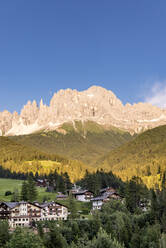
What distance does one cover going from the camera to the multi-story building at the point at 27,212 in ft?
355

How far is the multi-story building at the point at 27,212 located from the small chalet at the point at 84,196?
2548 cm

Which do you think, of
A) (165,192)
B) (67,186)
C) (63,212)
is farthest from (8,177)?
(165,192)

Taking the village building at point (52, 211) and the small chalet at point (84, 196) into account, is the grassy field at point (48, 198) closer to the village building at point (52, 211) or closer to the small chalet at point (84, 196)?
the small chalet at point (84, 196)

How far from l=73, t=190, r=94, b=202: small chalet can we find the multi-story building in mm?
25480

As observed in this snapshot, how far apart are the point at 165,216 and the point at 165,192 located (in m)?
15.9

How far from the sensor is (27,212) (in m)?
110

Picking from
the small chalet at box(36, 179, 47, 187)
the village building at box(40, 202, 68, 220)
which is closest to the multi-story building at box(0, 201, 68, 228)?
the village building at box(40, 202, 68, 220)

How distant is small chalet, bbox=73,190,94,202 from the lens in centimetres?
14338

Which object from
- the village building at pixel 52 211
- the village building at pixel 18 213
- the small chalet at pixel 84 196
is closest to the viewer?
the village building at pixel 18 213

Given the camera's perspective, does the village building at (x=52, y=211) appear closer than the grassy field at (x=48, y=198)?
Yes

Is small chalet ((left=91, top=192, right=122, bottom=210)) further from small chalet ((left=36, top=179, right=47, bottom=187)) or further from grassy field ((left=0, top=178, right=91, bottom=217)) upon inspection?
small chalet ((left=36, top=179, right=47, bottom=187))

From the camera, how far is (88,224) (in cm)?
9669

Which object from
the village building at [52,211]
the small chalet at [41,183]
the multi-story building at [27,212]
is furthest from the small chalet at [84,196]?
the small chalet at [41,183]

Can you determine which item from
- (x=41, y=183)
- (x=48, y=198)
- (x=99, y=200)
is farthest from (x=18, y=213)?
(x=41, y=183)
